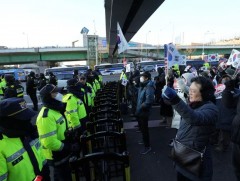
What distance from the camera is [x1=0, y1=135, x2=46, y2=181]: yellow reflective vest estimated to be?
2090 mm

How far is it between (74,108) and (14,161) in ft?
9.11

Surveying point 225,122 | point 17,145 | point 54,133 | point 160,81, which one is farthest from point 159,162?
point 160,81

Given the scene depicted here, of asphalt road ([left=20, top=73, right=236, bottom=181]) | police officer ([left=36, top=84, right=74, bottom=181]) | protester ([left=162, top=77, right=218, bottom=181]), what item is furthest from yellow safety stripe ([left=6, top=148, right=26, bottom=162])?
asphalt road ([left=20, top=73, right=236, bottom=181])

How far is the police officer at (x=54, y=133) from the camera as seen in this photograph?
3.23 meters

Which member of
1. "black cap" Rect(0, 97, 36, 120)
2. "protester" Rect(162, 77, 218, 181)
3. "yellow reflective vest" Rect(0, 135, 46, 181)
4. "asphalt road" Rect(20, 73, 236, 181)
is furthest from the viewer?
"asphalt road" Rect(20, 73, 236, 181)

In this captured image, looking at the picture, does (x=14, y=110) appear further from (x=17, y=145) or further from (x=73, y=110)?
(x=73, y=110)

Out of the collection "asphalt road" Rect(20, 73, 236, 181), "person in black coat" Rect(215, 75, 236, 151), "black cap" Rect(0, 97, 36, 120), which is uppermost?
"black cap" Rect(0, 97, 36, 120)

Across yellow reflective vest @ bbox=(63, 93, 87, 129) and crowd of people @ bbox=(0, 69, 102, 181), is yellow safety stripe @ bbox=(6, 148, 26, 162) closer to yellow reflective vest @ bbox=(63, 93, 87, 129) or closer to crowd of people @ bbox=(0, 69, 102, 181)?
crowd of people @ bbox=(0, 69, 102, 181)

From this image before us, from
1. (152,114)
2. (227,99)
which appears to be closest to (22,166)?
(227,99)

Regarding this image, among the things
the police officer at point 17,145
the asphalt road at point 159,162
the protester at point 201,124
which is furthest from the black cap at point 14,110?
the asphalt road at point 159,162

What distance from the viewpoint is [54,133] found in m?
3.26

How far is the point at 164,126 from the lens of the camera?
8.34 m

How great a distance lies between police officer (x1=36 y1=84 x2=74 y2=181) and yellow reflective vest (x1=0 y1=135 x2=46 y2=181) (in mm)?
984

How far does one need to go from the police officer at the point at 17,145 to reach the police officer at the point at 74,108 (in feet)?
7.71
